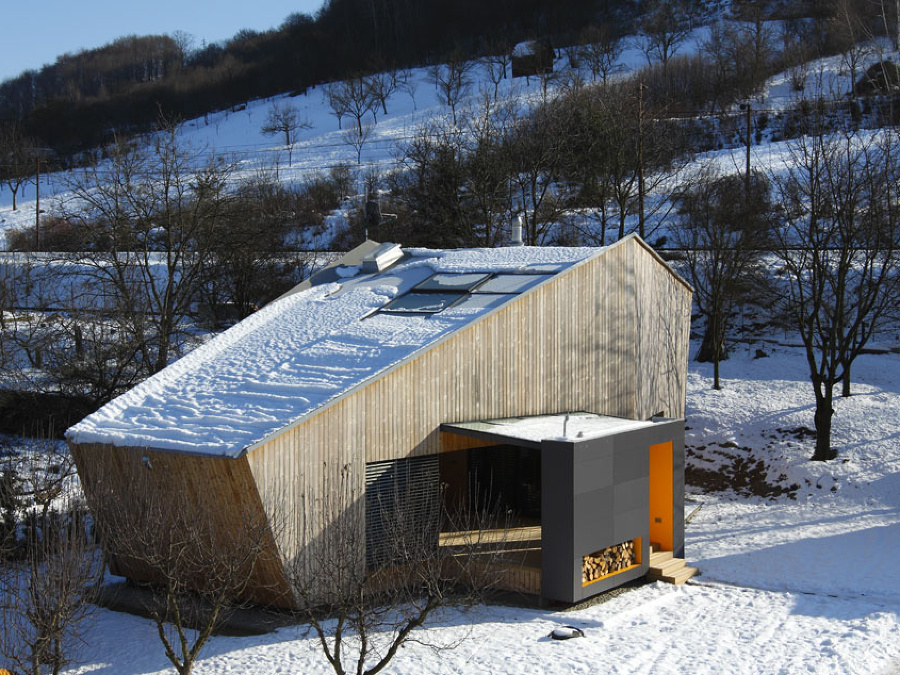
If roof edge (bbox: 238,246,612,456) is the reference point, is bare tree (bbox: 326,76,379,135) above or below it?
above

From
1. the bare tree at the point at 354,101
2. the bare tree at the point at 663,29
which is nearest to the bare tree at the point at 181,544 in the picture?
the bare tree at the point at 663,29

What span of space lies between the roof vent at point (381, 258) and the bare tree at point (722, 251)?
9827 mm

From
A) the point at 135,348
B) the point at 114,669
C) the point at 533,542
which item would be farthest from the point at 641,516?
the point at 135,348

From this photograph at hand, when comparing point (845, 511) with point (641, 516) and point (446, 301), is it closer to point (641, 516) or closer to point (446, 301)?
point (641, 516)

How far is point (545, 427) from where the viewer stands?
12.9 metres

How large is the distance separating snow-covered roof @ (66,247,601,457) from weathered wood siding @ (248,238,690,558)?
288mm

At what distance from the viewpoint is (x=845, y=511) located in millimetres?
17656

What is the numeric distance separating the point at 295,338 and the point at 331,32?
272ft

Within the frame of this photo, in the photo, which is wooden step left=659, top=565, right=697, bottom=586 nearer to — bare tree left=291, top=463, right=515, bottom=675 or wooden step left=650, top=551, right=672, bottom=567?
wooden step left=650, top=551, right=672, bottom=567

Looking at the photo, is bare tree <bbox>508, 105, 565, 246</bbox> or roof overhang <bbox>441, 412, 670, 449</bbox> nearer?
roof overhang <bbox>441, 412, 670, 449</bbox>

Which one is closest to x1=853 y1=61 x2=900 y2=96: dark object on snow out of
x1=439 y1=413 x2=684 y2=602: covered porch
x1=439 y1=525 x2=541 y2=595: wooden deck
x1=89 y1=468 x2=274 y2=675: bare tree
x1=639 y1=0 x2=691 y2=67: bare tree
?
x1=639 y1=0 x2=691 y2=67: bare tree

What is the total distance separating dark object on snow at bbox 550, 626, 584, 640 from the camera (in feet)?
35.1

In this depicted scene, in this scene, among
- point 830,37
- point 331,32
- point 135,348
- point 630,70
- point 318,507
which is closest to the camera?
point 318,507

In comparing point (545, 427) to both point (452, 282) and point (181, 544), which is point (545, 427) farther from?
point (181, 544)
